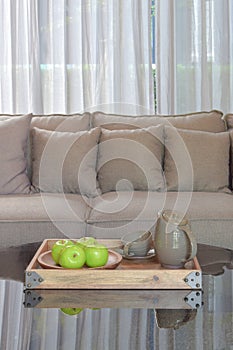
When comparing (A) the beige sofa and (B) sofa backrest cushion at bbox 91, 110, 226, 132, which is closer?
(A) the beige sofa

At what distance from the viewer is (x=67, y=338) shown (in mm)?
1527

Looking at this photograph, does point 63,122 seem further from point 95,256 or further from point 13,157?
point 95,256

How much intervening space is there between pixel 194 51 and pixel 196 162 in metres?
1.18

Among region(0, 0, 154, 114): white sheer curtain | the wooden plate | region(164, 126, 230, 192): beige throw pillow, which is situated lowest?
the wooden plate

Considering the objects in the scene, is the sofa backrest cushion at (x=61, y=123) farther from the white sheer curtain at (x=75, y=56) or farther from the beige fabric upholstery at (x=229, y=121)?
the beige fabric upholstery at (x=229, y=121)

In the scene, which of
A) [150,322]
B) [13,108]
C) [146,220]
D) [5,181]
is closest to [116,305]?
[150,322]

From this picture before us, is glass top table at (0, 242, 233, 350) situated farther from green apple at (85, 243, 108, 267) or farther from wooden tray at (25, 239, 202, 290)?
green apple at (85, 243, 108, 267)

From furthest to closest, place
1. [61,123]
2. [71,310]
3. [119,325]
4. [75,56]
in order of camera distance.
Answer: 1. [75,56]
2. [61,123]
3. [71,310]
4. [119,325]

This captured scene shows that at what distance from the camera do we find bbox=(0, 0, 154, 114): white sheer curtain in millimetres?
4238

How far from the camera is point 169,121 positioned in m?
3.62

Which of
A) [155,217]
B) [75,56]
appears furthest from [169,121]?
[75,56]

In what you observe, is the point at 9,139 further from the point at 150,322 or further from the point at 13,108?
the point at 150,322

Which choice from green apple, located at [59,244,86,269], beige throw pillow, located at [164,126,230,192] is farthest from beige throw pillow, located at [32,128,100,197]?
green apple, located at [59,244,86,269]

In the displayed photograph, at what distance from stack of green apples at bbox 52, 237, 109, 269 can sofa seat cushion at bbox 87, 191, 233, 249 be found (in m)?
0.85
